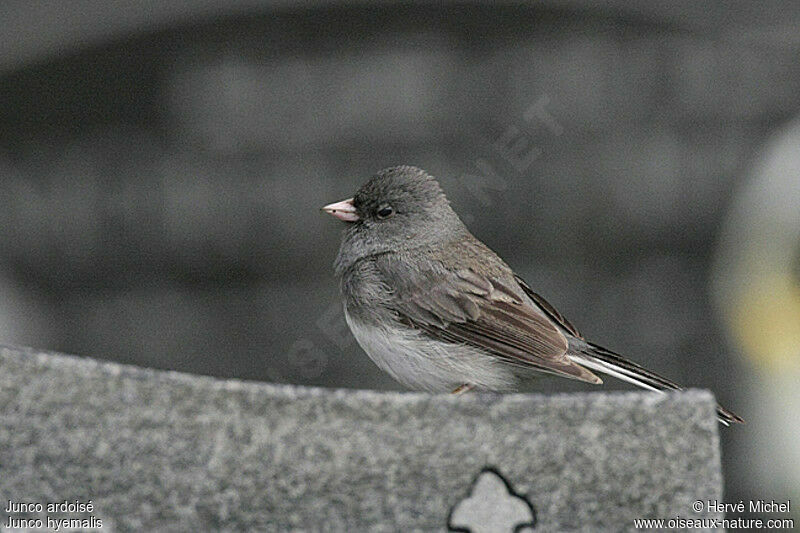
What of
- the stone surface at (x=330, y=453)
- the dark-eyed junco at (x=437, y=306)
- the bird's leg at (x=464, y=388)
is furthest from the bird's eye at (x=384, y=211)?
the stone surface at (x=330, y=453)

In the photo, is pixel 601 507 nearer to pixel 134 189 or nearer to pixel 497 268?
pixel 497 268

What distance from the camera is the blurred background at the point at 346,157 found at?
3.66m

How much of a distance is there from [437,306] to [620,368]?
35cm

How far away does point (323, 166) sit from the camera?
3793 millimetres

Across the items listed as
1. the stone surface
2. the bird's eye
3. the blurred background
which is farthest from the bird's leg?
the blurred background

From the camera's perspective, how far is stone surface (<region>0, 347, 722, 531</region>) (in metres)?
1.34

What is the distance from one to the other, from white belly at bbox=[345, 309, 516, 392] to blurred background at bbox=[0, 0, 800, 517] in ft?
5.74

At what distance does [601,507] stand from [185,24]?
2.68m

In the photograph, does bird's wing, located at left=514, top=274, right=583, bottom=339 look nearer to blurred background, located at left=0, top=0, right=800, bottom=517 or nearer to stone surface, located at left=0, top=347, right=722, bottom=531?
stone surface, located at left=0, top=347, right=722, bottom=531

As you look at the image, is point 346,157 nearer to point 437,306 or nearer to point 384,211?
point 384,211

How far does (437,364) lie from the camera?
1.99m

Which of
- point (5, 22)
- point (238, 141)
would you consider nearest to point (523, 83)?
point (238, 141)

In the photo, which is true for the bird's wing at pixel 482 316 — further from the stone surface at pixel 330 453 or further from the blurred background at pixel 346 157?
the blurred background at pixel 346 157

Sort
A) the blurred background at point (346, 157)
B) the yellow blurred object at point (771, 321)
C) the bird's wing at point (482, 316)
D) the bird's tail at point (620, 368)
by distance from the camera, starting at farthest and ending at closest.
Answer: the blurred background at point (346, 157) < the yellow blurred object at point (771, 321) < the bird's wing at point (482, 316) < the bird's tail at point (620, 368)
